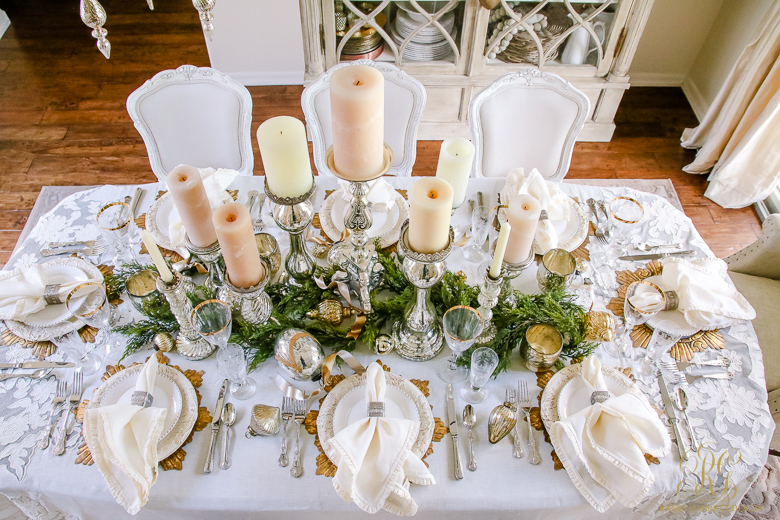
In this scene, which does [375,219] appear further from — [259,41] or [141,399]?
[259,41]

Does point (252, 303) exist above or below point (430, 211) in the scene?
below

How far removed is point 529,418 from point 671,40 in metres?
2.78

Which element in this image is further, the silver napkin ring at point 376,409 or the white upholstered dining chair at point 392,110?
the white upholstered dining chair at point 392,110

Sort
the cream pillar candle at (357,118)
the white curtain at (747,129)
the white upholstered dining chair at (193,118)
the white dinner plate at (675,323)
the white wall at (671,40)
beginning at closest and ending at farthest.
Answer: the cream pillar candle at (357,118)
the white dinner plate at (675,323)
the white upholstered dining chair at (193,118)
the white curtain at (747,129)
the white wall at (671,40)

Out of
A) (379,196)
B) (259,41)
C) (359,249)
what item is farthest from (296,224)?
(259,41)

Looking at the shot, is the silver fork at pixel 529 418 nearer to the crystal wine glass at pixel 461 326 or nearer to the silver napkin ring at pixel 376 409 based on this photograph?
the crystal wine glass at pixel 461 326

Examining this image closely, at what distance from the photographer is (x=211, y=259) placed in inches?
47.8

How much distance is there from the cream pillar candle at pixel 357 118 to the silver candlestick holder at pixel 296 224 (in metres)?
0.22

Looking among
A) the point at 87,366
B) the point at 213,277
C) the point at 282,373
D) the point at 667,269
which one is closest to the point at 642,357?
the point at 667,269

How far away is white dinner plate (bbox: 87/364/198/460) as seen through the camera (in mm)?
1143

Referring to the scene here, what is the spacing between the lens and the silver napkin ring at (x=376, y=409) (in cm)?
112

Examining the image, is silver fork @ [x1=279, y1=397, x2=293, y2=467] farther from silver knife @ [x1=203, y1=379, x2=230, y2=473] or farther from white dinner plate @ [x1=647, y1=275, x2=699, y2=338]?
white dinner plate @ [x1=647, y1=275, x2=699, y2=338]

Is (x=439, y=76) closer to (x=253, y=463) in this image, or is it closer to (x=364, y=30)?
(x=364, y=30)

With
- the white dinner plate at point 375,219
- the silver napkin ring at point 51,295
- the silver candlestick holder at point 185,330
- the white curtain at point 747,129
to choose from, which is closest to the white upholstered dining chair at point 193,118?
the white dinner plate at point 375,219
